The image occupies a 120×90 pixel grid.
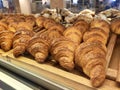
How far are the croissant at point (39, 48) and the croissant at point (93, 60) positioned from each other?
0.15 metres

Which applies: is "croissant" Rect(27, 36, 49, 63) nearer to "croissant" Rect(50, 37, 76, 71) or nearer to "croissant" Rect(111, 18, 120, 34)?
"croissant" Rect(50, 37, 76, 71)

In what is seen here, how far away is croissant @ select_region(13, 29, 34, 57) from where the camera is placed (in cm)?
Result: 80

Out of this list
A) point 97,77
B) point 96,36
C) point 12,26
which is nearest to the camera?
point 97,77

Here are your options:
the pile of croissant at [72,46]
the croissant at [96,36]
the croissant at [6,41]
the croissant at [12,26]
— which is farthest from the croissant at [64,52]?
the croissant at [12,26]

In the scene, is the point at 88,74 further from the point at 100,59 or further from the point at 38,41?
the point at 38,41

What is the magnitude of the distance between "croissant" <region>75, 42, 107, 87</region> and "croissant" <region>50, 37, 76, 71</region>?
0.02 meters

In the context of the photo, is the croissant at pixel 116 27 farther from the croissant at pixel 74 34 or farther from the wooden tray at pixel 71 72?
the croissant at pixel 74 34

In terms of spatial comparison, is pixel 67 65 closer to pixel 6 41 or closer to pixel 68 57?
pixel 68 57

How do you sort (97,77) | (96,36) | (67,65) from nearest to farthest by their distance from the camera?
(97,77), (67,65), (96,36)

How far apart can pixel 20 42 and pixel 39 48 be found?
0.15 meters

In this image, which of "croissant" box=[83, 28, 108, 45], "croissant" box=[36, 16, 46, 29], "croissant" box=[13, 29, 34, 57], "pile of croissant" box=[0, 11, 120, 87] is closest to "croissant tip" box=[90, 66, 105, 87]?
"pile of croissant" box=[0, 11, 120, 87]

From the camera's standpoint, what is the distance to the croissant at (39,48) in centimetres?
71

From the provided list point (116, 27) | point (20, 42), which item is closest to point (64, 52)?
point (20, 42)

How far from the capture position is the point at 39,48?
712 millimetres
